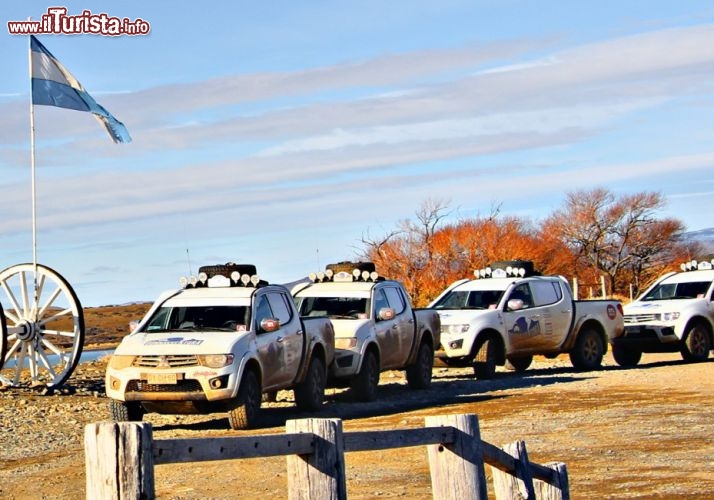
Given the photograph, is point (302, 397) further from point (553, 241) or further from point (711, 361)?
point (553, 241)

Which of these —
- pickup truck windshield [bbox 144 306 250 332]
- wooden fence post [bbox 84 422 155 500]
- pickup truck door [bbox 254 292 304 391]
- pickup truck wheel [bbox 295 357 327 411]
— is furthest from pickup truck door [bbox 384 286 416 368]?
wooden fence post [bbox 84 422 155 500]

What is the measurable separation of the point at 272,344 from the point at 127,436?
1279cm

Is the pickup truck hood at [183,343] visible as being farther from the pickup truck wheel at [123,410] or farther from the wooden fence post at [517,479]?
the wooden fence post at [517,479]

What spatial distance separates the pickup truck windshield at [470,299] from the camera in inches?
1005

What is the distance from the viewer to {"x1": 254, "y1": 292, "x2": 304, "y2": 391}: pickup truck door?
18.2 m

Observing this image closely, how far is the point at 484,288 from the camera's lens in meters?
25.9

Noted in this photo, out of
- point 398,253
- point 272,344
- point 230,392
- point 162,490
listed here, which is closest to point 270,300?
point 272,344

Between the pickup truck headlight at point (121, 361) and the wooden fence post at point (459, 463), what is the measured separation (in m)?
9.72

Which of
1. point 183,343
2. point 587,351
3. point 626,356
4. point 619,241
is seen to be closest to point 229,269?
point 183,343

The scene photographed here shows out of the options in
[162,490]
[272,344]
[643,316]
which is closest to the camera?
[162,490]

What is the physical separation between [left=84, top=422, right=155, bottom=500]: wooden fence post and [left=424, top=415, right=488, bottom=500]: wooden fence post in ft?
8.95

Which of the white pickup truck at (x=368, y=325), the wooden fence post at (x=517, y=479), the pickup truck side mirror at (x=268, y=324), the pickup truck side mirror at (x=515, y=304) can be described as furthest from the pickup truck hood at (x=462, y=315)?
the wooden fence post at (x=517, y=479)

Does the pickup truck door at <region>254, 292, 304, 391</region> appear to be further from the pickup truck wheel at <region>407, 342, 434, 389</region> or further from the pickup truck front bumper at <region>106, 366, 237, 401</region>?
the pickup truck wheel at <region>407, 342, 434, 389</region>

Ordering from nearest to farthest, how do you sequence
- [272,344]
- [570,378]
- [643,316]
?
1. [272,344]
2. [570,378]
3. [643,316]
